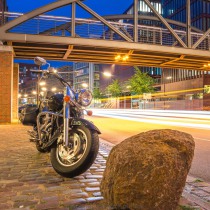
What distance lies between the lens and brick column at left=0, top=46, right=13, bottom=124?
16.9 m

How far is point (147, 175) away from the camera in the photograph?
2818 millimetres

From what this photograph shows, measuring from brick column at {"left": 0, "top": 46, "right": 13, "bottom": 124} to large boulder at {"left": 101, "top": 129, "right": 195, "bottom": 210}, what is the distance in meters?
14.9

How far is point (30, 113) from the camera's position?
5.70m

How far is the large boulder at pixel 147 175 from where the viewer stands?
2803mm

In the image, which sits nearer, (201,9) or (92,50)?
(92,50)

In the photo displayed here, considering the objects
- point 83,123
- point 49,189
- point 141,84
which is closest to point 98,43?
point 83,123

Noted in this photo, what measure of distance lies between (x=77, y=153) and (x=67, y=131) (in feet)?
1.20

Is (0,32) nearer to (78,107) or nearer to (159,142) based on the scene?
(78,107)

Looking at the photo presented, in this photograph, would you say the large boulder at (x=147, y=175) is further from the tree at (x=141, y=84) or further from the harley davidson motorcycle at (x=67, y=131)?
the tree at (x=141, y=84)

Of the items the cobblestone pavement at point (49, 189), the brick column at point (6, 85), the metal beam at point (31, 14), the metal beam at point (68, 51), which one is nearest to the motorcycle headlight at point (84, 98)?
the cobblestone pavement at point (49, 189)

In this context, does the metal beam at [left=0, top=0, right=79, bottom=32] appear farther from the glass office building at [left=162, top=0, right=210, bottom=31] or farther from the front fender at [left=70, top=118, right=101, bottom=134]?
the glass office building at [left=162, top=0, right=210, bottom=31]

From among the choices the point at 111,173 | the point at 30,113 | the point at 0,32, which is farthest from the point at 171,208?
the point at 0,32

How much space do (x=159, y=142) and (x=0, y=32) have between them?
1654 cm

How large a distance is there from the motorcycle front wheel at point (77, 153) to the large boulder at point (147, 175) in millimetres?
1126
